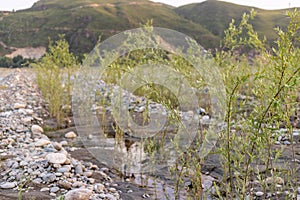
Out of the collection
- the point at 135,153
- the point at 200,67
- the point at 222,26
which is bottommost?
the point at 135,153

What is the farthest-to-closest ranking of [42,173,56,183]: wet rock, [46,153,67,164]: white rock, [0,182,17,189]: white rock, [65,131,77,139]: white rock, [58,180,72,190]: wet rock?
[65,131,77,139]: white rock, [46,153,67,164]: white rock, [42,173,56,183]: wet rock, [58,180,72,190]: wet rock, [0,182,17,189]: white rock

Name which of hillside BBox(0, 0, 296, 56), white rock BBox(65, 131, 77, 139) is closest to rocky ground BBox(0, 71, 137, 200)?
white rock BBox(65, 131, 77, 139)

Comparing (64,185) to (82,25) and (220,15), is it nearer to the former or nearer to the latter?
(82,25)

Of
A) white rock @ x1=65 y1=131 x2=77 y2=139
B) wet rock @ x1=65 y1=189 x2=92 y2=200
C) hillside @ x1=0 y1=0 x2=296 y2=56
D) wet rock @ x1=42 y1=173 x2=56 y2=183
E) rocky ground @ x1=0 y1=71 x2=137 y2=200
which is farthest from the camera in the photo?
hillside @ x1=0 y1=0 x2=296 y2=56

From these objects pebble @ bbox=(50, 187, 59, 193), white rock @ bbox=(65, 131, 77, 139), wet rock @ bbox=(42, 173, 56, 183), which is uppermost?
wet rock @ bbox=(42, 173, 56, 183)

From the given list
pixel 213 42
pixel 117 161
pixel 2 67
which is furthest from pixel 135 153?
pixel 213 42

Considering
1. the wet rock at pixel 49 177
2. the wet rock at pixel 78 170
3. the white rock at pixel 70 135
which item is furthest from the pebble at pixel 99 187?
the white rock at pixel 70 135

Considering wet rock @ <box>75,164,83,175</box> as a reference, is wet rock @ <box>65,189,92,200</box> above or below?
above

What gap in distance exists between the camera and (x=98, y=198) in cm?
459

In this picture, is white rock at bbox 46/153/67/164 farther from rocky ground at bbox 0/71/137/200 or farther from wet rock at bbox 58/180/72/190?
wet rock at bbox 58/180/72/190

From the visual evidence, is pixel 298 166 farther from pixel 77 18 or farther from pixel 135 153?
pixel 77 18

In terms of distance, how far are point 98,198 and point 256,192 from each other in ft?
7.43

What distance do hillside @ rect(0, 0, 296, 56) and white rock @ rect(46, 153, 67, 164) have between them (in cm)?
4445

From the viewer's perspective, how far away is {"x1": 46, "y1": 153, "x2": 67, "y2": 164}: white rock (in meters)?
5.39
